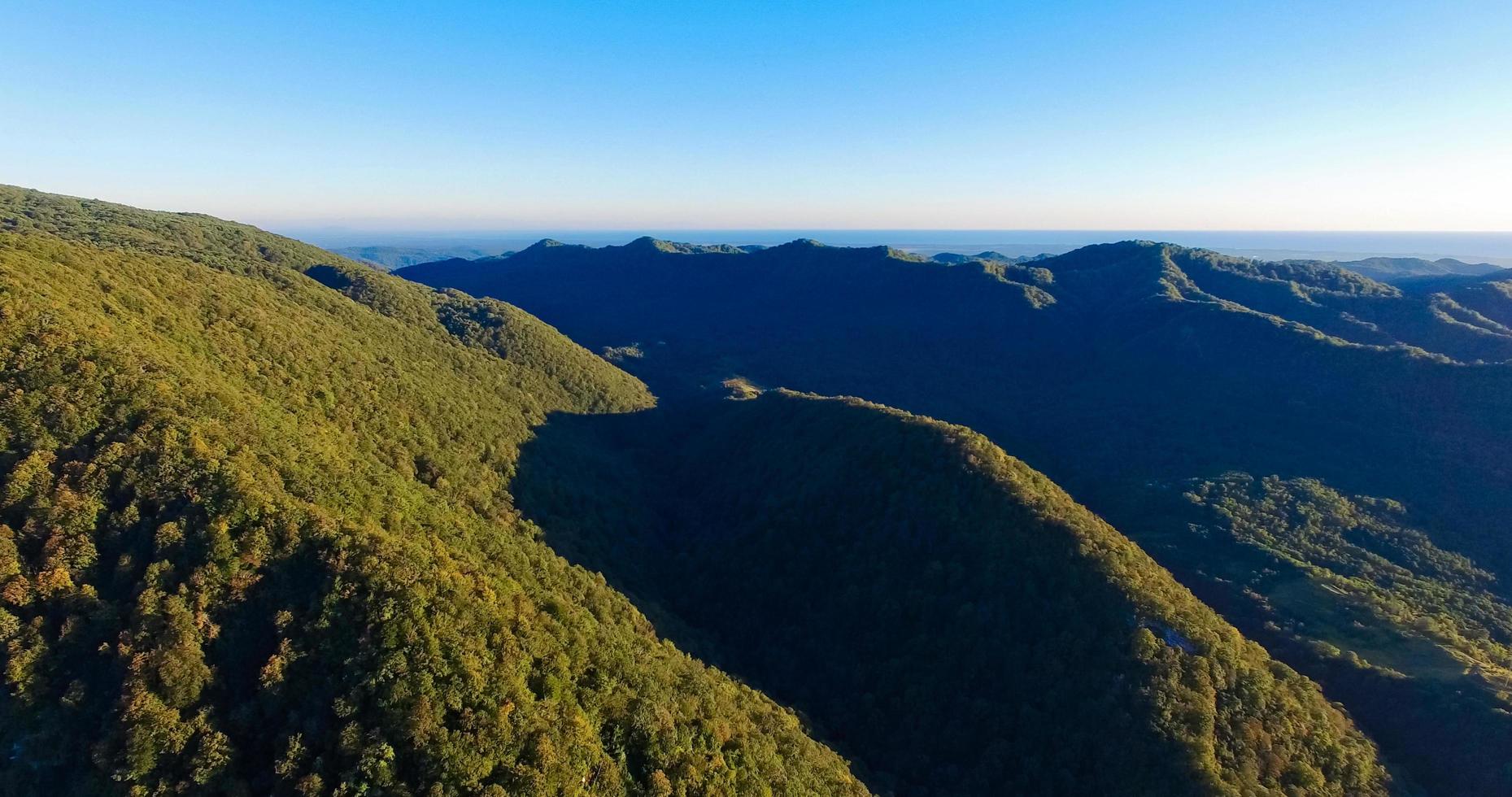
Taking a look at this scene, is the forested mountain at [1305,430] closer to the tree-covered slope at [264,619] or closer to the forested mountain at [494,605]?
the forested mountain at [494,605]

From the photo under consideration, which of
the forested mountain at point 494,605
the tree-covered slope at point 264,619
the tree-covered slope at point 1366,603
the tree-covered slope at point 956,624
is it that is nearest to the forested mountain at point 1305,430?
the tree-covered slope at point 1366,603

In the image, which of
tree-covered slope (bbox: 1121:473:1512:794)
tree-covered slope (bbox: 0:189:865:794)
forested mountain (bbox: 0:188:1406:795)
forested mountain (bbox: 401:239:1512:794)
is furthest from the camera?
forested mountain (bbox: 401:239:1512:794)

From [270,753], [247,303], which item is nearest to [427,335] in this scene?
[247,303]

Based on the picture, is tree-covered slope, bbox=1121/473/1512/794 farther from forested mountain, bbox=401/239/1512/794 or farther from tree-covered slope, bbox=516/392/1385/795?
tree-covered slope, bbox=516/392/1385/795

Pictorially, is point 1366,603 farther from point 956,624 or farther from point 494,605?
point 494,605

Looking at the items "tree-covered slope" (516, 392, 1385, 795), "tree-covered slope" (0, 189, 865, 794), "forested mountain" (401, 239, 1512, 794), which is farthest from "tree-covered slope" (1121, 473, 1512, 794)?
"tree-covered slope" (0, 189, 865, 794)

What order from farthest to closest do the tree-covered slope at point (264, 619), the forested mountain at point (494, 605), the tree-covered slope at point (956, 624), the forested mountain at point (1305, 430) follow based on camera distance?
the forested mountain at point (1305, 430) < the tree-covered slope at point (956, 624) < the forested mountain at point (494, 605) < the tree-covered slope at point (264, 619)

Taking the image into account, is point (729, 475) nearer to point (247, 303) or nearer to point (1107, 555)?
point (1107, 555)
